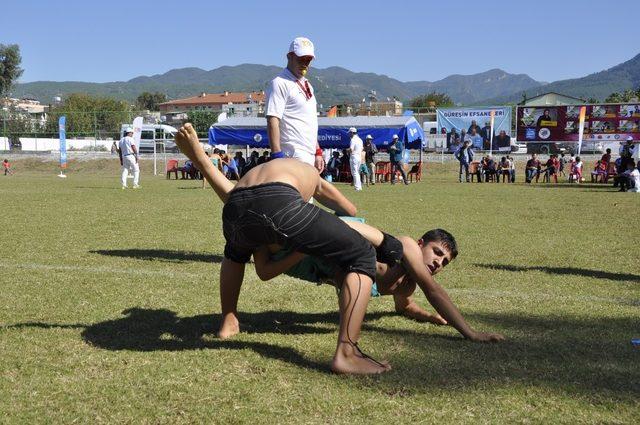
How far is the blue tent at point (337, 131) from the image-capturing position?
2889 centimetres

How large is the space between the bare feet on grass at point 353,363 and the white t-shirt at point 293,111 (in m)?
2.88

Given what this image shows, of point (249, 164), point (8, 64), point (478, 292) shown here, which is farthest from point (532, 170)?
point (8, 64)

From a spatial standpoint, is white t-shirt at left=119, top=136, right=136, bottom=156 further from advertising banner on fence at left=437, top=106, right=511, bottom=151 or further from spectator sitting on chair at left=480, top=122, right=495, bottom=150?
spectator sitting on chair at left=480, top=122, right=495, bottom=150

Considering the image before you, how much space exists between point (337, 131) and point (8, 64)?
239ft

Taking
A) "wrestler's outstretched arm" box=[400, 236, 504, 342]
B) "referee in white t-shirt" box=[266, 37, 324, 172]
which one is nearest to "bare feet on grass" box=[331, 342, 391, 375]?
"wrestler's outstretched arm" box=[400, 236, 504, 342]

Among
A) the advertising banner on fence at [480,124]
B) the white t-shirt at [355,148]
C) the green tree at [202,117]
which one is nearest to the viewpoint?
the white t-shirt at [355,148]

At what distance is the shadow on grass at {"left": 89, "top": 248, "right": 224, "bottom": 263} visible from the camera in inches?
286

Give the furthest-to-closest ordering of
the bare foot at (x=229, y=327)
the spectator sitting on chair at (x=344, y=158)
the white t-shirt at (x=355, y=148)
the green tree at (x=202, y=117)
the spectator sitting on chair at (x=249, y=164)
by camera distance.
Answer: the green tree at (x=202, y=117), the spectator sitting on chair at (x=344, y=158), the white t-shirt at (x=355, y=148), the spectator sitting on chair at (x=249, y=164), the bare foot at (x=229, y=327)

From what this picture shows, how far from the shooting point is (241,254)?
13.1 ft

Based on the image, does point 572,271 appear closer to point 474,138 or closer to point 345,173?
point 345,173

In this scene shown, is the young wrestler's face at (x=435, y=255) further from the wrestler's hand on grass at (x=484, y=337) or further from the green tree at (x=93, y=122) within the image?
the green tree at (x=93, y=122)

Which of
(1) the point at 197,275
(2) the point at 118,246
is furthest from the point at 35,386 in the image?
(2) the point at 118,246

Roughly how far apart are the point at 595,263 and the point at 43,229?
776 centimetres

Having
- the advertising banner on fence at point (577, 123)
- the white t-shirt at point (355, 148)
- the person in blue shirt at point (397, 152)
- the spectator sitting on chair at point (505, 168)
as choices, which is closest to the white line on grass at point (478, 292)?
the white t-shirt at point (355, 148)
